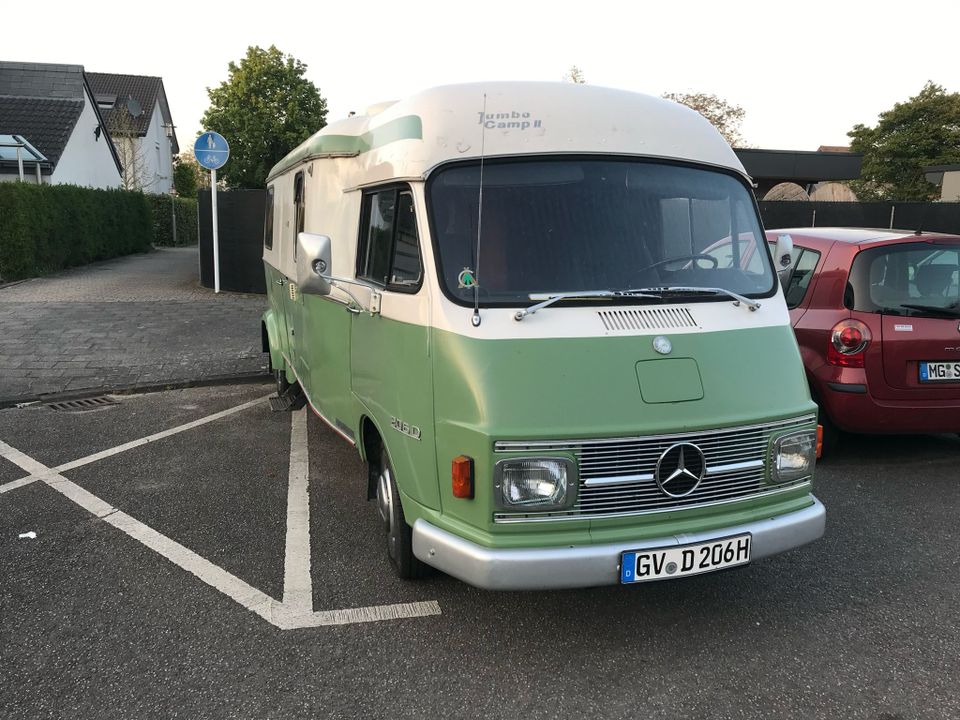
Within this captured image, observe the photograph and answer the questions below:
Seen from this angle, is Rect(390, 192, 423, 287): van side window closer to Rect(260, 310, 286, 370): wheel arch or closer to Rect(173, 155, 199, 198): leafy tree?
Rect(260, 310, 286, 370): wheel arch

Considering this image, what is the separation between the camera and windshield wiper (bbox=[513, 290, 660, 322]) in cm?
349

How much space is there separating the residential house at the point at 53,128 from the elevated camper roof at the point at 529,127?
2144 centimetres

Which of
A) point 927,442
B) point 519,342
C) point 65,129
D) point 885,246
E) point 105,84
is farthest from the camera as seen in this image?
point 105,84

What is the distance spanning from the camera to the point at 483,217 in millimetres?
3725

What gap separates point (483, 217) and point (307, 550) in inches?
84.8

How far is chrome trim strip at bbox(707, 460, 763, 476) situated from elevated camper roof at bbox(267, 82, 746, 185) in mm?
1581

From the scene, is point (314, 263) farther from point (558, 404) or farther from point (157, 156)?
point (157, 156)

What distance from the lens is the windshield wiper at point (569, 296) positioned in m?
3.49

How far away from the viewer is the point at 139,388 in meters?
8.55

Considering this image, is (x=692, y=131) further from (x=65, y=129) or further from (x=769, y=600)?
(x=65, y=129)

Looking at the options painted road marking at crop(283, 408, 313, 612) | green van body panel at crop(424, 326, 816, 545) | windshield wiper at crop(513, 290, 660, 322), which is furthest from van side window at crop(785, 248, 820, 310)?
painted road marking at crop(283, 408, 313, 612)

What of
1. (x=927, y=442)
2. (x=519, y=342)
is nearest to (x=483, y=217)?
(x=519, y=342)

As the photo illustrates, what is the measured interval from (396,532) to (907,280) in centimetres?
414

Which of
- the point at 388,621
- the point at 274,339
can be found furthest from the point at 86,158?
the point at 388,621
